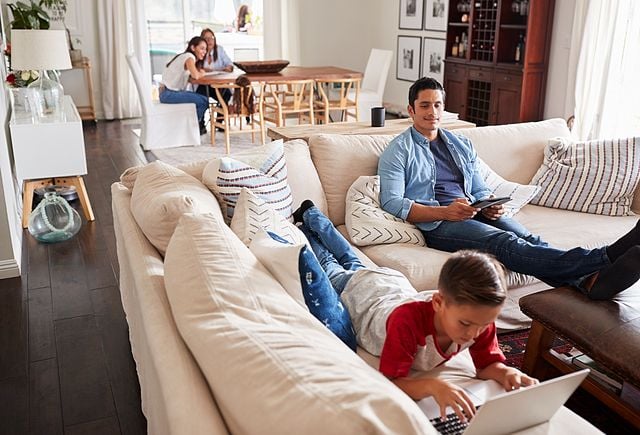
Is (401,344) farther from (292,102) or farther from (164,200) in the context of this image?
(292,102)

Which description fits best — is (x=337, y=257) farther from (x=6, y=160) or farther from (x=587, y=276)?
(x=6, y=160)

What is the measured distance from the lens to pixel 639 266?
2.12 metres

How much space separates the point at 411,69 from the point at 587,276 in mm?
6048

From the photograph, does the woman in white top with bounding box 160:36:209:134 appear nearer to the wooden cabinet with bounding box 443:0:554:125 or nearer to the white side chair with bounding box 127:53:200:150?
the white side chair with bounding box 127:53:200:150

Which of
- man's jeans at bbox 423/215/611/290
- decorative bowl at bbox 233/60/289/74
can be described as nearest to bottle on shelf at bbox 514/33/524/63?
decorative bowl at bbox 233/60/289/74

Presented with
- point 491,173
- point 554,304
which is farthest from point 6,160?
point 554,304

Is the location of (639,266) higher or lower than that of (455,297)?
lower

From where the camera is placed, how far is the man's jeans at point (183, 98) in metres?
6.75

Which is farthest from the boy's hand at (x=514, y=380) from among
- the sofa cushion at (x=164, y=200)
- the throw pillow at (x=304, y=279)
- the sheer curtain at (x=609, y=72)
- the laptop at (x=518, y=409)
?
the sheer curtain at (x=609, y=72)

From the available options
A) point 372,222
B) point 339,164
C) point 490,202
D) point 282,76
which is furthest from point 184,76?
point 490,202

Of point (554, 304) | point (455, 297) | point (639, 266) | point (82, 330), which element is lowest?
point (82, 330)

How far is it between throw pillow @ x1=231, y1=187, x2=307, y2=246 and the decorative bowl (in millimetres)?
4569

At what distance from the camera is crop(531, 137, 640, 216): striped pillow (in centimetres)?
320

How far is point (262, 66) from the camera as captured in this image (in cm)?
664
